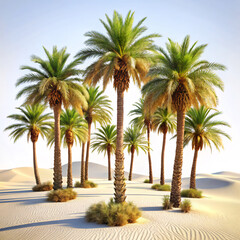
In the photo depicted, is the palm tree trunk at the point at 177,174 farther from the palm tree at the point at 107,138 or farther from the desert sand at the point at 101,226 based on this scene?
the palm tree at the point at 107,138

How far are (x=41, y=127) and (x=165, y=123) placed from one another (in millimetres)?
16769

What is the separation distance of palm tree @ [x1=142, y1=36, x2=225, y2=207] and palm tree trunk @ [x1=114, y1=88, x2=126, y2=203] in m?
2.81

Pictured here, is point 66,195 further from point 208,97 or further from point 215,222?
point 208,97

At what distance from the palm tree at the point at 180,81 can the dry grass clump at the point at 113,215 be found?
584 cm

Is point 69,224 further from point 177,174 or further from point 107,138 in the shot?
point 107,138

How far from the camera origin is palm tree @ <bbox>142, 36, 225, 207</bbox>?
55.1ft

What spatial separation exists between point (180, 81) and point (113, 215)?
10.4 metres

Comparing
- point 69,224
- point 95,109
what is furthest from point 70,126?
point 69,224

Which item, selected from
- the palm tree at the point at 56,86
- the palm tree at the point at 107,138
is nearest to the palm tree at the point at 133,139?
the palm tree at the point at 107,138

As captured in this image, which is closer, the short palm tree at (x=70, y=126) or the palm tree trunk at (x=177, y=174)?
the palm tree trunk at (x=177, y=174)

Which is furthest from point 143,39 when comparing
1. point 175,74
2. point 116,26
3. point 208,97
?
point 208,97

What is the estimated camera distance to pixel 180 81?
1728cm

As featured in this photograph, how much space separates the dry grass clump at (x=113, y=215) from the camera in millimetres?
10727

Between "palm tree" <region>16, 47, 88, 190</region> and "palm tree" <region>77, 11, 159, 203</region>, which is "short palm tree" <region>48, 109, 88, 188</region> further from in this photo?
"palm tree" <region>77, 11, 159, 203</region>
